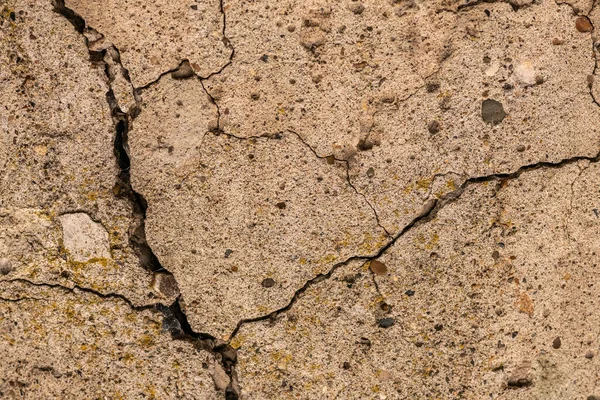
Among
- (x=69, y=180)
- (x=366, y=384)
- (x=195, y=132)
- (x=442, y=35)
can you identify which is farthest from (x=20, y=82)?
(x=366, y=384)

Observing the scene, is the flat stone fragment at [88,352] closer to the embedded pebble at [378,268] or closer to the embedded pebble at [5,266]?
the embedded pebble at [5,266]

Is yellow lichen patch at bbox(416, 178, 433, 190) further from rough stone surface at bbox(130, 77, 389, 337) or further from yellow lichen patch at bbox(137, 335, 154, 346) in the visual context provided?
yellow lichen patch at bbox(137, 335, 154, 346)

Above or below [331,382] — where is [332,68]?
above

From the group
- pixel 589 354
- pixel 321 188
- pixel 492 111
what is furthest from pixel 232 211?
pixel 589 354

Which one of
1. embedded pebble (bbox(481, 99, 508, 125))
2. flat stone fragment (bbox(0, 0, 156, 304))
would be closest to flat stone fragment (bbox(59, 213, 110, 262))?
flat stone fragment (bbox(0, 0, 156, 304))

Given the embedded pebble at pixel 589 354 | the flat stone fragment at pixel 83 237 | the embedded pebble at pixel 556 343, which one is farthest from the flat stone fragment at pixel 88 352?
the embedded pebble at pixel 589 354

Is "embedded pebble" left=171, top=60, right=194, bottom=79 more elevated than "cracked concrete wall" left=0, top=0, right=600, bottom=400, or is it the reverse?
"embedded pebble" left=171, top=60, right=194, bottom=79

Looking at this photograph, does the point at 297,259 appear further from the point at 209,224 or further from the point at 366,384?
the point at 366,384

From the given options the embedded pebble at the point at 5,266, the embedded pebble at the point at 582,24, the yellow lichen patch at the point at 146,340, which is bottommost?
the yellow lichen patch at the point at 146,340
